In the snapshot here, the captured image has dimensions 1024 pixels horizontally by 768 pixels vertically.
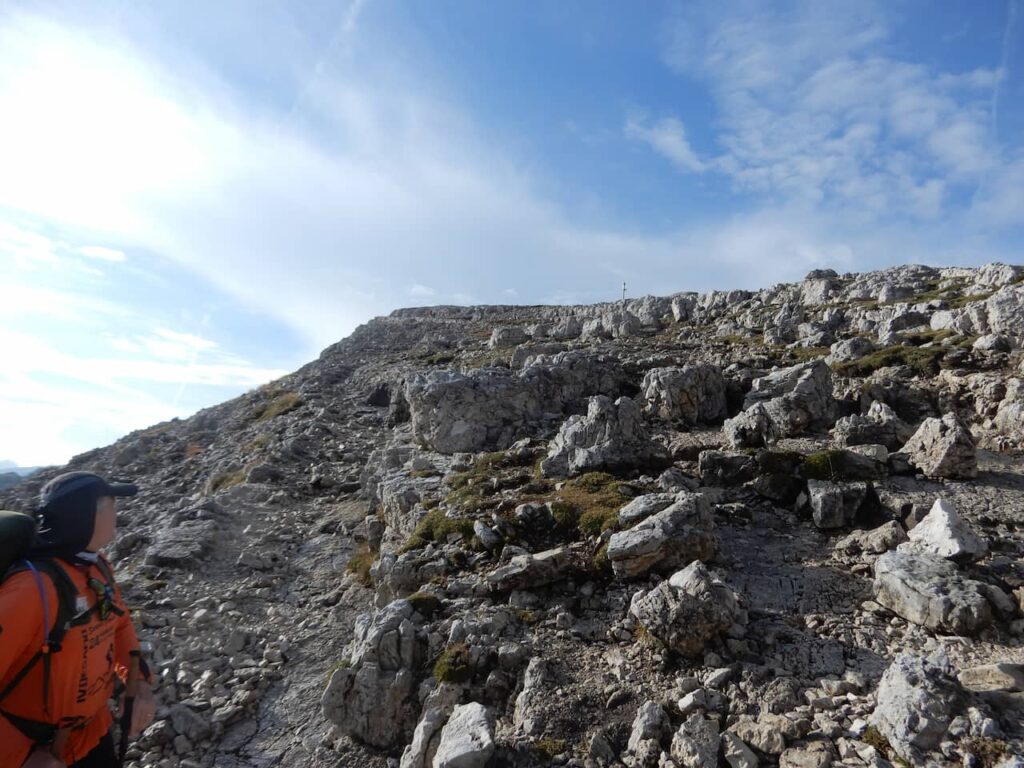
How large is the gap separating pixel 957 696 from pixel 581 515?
8.46 m

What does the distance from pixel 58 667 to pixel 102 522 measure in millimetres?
1324

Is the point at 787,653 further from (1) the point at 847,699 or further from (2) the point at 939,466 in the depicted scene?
(2) the point at 939,466

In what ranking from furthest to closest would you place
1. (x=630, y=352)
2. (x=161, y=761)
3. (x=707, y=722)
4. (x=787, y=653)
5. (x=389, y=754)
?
(x=630, y=352) → (x=161, y=761) → (x=389, y=754) → (x=787, y=653) → (x=707, y=722)

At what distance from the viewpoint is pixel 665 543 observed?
477 inches

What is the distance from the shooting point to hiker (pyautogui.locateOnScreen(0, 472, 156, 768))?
482 cm

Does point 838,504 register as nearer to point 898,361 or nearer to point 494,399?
point 494,399

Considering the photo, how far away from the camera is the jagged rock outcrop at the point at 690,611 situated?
973 centimetres

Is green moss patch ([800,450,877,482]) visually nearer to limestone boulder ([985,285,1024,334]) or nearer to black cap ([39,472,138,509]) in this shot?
black cap ([39,472,138,509])

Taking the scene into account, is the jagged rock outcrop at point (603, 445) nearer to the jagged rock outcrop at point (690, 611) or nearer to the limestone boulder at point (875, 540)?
the limestone boulder at point (875, 540)

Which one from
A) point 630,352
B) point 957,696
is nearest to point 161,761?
A: point 957,696

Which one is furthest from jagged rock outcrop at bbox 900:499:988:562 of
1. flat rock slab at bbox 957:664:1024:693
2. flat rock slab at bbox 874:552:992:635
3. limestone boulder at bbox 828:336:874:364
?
limestone boulder at bbox 828:336:874:364

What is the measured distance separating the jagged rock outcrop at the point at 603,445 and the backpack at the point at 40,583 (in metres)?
14.5

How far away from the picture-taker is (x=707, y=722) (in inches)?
318

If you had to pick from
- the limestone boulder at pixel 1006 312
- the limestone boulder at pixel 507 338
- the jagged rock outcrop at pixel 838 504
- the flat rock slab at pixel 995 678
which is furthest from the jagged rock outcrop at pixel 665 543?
the limestone boulder at pixel 507 338
